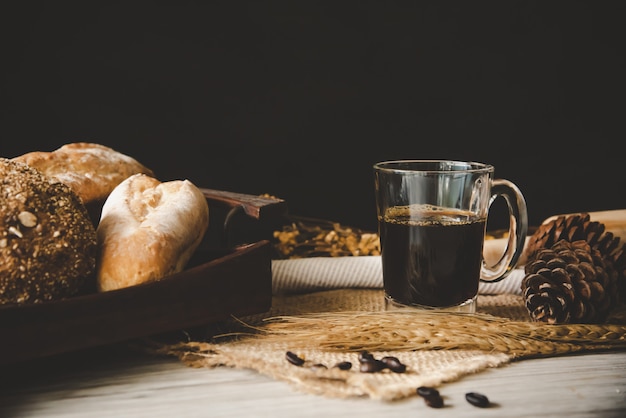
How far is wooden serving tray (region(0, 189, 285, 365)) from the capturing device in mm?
1151

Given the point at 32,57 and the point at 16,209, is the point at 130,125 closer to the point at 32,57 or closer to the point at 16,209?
the point at 32,57

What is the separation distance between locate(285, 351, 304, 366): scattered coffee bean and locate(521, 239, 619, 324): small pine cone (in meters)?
0.57

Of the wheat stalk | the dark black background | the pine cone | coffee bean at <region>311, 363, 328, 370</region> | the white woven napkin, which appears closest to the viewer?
coffee bean at <region>311, 363, 328, 370</region>

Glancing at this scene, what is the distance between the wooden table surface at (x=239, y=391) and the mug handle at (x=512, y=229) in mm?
292

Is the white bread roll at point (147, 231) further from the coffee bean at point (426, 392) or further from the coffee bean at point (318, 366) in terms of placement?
the coffee bean at point (426, 392)

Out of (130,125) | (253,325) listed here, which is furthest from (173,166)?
(253,325)

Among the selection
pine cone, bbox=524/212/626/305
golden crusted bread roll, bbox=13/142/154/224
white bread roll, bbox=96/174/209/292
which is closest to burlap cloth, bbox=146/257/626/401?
white bread roll, bbox=96/174/209/292

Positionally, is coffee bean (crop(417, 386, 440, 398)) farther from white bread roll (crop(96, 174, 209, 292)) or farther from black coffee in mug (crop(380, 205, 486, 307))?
white bread roll (crop(96, 174, 209, 292))

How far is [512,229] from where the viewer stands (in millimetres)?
1629

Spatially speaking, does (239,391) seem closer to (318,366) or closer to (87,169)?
(318,366)

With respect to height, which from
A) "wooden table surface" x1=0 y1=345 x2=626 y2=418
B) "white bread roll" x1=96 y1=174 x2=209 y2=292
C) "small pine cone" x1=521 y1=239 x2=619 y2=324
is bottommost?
"wooden table surface" x1=0 y1=345 x2=626 y2=418

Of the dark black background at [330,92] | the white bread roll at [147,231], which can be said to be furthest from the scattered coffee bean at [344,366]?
the dark black background at [330,92]

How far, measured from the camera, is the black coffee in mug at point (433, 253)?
4.91 ft

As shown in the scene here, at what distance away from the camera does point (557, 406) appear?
45.9 inches
